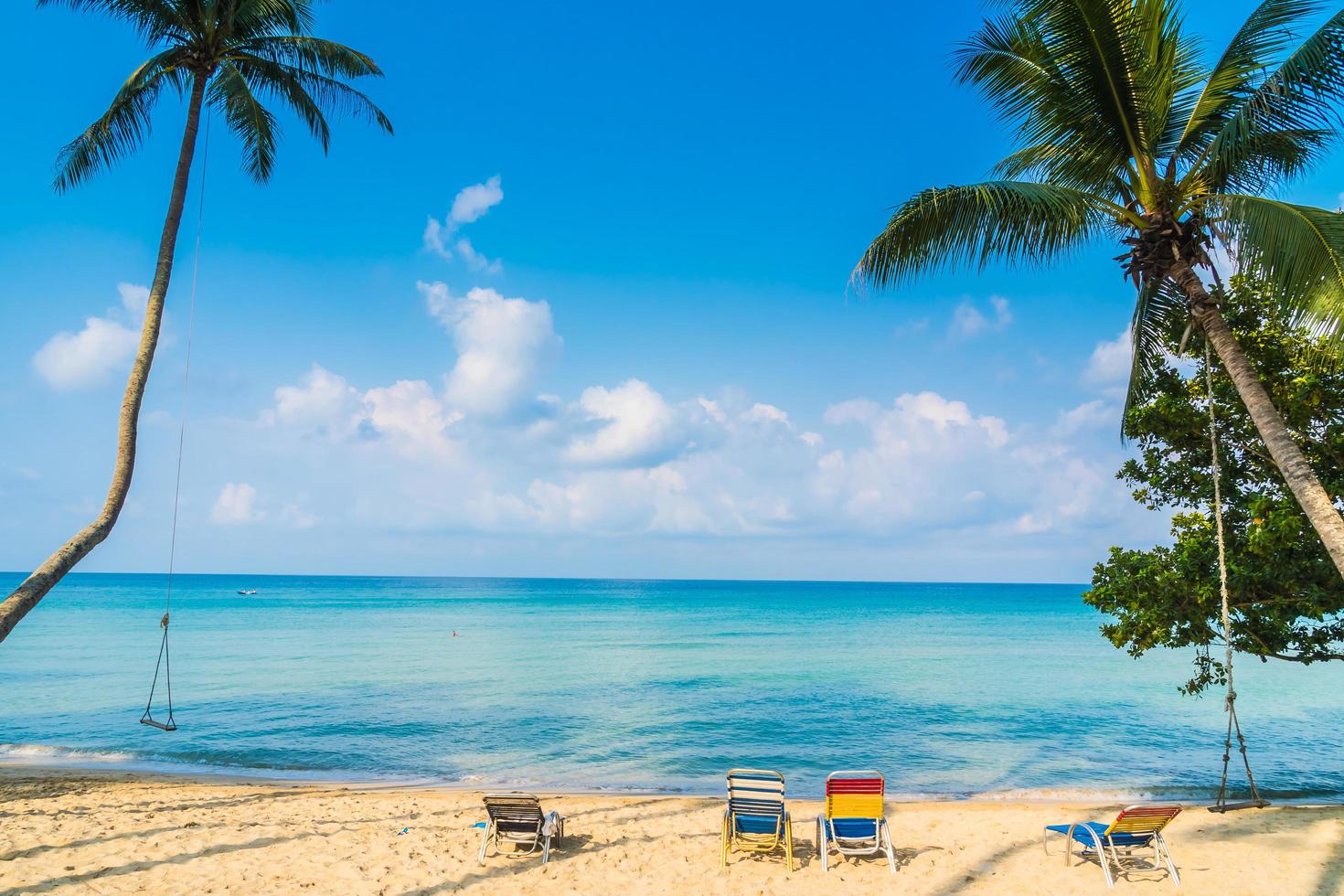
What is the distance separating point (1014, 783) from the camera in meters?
13.0

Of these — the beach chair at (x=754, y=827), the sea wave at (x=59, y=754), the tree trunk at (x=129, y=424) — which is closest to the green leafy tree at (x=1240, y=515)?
the beach chair at (x=754, y=827)

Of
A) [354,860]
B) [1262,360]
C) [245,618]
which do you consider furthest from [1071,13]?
[245,618]

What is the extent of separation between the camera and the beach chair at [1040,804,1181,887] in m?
7.33

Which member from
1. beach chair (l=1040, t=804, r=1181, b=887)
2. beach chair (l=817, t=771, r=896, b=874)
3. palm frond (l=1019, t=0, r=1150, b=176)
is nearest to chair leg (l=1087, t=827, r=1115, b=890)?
beach chair (l=1040, t=804, r=1181, b=887)

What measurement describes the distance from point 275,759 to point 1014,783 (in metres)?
13.9

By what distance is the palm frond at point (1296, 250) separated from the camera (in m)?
6.17

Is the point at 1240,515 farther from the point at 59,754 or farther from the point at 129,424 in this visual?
the point at 59,754

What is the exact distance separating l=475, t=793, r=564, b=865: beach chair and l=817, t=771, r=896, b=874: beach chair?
2928 millimetres

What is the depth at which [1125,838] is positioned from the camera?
25.1 feet

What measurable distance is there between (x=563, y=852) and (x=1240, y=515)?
9503 mm

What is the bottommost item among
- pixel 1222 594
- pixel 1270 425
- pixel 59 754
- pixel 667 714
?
pixel 667 714

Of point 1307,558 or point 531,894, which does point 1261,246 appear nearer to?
point 1307,558

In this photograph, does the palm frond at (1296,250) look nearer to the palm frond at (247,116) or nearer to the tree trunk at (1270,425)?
the tree trunk at (1270,425)

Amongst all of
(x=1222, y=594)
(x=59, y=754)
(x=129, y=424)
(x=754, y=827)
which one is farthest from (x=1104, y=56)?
(x=59, y=754)
